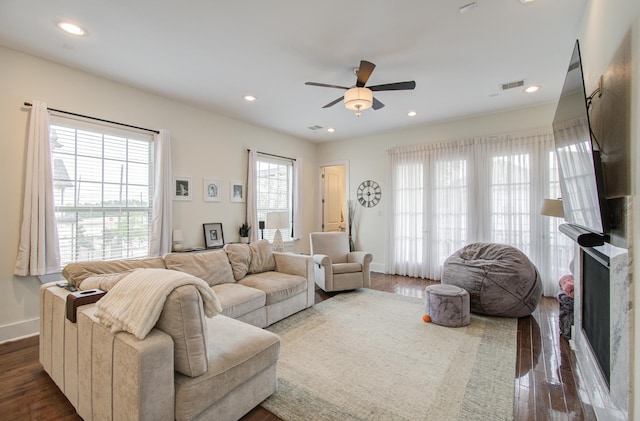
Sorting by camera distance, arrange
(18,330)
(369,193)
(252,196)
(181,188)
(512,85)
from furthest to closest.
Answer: (369,193) < (252,196) < (181,188) < (512,85) < (18,330)

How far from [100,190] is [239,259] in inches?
73.8

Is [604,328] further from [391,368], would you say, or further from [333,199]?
[333,199]

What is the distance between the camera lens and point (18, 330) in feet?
9.73

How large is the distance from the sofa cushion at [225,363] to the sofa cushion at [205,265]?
111cm

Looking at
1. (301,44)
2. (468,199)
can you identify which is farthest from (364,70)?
(468,199)

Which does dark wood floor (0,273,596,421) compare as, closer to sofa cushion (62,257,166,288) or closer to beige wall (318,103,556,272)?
sofa cushion (62,257,166,288)

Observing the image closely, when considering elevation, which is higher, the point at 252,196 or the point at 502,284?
the point at 252,196

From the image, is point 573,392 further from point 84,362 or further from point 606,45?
point 84,362

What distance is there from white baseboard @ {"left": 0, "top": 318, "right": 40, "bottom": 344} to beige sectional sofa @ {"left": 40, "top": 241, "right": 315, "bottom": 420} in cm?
115

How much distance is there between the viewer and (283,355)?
8.55ft

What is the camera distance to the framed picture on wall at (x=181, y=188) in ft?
13.8

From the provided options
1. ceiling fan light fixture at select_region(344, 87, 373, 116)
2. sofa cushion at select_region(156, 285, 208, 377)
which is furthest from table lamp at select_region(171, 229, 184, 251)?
ceiling fan light fixture at select_region(344, 87, 373, 116)

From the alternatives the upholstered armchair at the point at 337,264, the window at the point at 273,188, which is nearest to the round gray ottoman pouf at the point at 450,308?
the upholstered armchair at the point at 337,264

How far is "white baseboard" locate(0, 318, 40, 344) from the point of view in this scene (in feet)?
9.43
